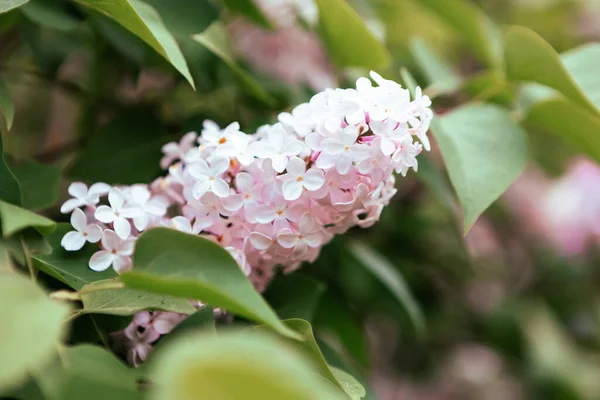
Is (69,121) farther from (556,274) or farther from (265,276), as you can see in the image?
(556,274)

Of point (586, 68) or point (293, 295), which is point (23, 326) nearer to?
point (293, 295)

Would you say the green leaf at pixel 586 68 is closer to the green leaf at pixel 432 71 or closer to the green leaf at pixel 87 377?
the green leaf at pixel 432 71

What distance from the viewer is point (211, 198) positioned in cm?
33

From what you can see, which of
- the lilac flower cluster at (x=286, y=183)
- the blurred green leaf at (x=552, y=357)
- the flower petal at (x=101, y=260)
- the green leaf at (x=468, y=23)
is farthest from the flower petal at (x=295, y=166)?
the blurred green leaf at (x=552, y=357)

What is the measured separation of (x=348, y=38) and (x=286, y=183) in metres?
0.22

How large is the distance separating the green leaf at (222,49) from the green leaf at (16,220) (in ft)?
0.55

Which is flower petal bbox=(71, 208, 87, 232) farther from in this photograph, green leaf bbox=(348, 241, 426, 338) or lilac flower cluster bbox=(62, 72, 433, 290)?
green leaf bbox=(348, 241, 426, 338)

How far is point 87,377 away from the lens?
7.8 inches

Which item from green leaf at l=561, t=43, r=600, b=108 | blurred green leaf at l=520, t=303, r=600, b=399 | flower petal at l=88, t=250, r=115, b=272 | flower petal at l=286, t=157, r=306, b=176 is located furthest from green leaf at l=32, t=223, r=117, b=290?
blurred green leaf at l=520, t=303, r=600, b=399

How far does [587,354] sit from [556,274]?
0.13 meters

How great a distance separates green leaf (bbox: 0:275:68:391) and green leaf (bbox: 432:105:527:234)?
22cm

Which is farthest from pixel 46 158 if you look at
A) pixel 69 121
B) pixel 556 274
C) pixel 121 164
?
pixel 556 274

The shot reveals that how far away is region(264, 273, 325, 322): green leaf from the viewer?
400 millimetres

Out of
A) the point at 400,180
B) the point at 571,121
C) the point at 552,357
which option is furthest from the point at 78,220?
the point at 552,357
